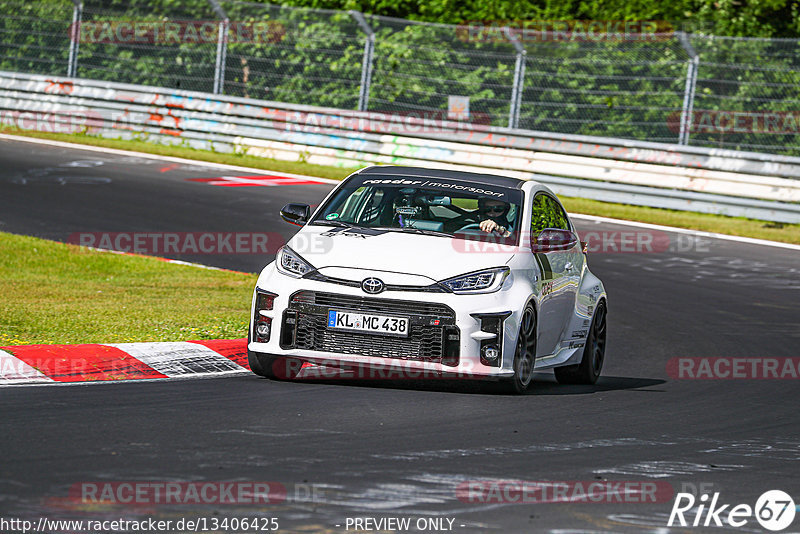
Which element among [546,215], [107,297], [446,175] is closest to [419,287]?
[446,175]

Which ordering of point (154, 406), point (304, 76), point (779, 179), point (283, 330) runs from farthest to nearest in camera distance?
point (304, 76), point (779, 179), point (283, 330), point (154, 406)

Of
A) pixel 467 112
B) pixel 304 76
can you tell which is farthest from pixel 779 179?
pixel 304 76

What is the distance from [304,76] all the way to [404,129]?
97.7 inches

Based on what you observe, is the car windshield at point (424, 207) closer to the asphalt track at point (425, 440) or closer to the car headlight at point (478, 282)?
the car headlight at point (478, 282)

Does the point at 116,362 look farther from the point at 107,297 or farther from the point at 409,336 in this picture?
the point at 107,297

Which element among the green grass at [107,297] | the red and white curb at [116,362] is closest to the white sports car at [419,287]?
the red and white curb at [116,362]

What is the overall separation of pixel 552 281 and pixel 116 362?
301 centimetres

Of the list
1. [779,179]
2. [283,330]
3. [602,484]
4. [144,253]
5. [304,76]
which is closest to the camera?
[602,484]

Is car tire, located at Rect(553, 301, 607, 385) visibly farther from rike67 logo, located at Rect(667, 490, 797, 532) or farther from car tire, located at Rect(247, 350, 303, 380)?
rike67 logo, located at Rect(667, 490, 797, 532)

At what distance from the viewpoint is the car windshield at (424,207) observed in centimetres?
979

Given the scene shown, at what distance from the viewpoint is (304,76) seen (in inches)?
1016

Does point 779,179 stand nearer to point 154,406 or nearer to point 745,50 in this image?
point 745,50

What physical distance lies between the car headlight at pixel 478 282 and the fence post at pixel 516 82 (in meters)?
14.8

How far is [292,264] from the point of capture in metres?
9.21
